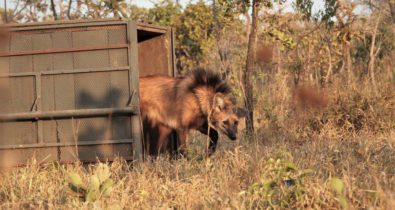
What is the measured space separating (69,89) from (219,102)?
2121 millimetres

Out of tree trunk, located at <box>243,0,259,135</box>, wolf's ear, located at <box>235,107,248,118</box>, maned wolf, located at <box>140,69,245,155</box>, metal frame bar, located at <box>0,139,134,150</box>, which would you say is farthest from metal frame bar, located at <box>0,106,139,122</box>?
tree trunk, located at <box>243,0,259,135</box>

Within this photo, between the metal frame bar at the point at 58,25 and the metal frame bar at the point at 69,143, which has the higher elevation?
the metal frame bar at the point at 58,25

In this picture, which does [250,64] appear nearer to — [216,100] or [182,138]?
[216,100]

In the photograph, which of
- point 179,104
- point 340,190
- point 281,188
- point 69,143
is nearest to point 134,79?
point 69,143

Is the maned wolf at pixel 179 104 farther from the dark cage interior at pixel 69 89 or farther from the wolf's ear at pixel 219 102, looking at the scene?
the dark cage interior at pixel 69 89

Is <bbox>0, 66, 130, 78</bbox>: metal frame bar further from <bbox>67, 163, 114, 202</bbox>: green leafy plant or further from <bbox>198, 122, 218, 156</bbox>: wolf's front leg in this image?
<bbox>67, 163, 114, 202</bbox>: green leafy plant

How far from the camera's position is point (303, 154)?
19.9 feet

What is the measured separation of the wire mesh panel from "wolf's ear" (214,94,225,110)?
159 centimetres

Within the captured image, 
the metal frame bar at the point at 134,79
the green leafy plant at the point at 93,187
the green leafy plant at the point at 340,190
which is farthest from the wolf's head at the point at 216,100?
the green leafy plant at the point at 340,190

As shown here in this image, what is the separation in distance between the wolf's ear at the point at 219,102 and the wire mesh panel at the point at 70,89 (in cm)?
159

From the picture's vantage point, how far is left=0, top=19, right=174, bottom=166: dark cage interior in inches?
259

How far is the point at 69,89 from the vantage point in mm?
6633

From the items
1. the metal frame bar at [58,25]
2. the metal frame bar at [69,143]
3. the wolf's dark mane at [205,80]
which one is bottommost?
the metal frame bar at [69,143]

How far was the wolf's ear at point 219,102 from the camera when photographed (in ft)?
25.9
